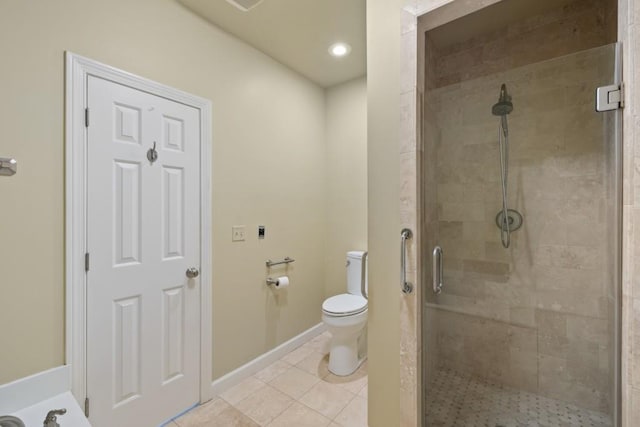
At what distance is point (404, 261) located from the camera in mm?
1346

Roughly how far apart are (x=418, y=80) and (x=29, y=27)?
1.76 meters

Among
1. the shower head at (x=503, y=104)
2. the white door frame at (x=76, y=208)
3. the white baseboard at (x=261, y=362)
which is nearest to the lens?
the white door frame at (x=76, y=208)

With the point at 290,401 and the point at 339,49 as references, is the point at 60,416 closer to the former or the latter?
the point at 290,401

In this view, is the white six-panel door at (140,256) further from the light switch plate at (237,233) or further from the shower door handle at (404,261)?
the shower door handle at (404,261)

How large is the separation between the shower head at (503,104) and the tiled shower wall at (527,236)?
0.10 ft

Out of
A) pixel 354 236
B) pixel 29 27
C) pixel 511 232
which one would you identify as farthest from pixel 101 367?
pixel 511 232

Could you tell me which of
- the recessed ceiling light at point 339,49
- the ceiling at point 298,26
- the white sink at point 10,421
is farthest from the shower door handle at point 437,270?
the white sink at point 10,421

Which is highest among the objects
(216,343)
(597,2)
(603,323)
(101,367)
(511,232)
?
(597,2)

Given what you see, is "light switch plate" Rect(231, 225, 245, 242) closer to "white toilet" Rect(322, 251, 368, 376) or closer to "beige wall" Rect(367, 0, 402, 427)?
"white toilet" Rect(322, 251, 368, 376)

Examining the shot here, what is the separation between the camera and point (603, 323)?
1.21 m

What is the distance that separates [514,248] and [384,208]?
911mm

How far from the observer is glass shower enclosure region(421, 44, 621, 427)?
1.40 m

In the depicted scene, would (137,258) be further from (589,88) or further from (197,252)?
(589,88)

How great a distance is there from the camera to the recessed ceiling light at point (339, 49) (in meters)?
2.17
